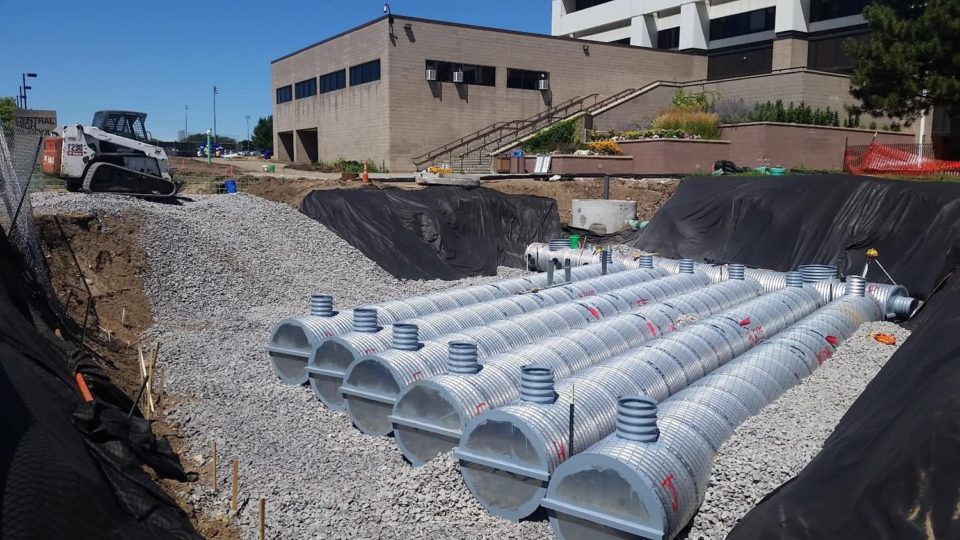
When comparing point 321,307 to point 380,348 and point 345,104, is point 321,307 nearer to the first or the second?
point 380,348

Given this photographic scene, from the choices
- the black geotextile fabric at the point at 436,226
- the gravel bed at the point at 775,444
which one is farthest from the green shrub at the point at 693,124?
the gravel bed at the point at 775,444

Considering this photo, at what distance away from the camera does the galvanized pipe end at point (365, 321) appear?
1080cm

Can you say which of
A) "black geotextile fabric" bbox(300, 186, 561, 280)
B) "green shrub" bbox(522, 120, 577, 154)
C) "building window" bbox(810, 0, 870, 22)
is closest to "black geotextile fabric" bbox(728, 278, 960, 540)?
"black geotextile fabric" bbox(300, 186, 561, 280)

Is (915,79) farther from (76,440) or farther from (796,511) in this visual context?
(76,440)

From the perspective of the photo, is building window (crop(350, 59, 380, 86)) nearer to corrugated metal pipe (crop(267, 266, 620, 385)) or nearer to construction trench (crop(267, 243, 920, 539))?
construction trench (crop(267, 243, 920, 539))

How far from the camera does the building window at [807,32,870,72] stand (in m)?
42.3

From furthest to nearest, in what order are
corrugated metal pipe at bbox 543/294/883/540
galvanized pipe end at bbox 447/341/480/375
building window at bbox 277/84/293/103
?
building window at bbox 277/84/293/103, galvanized pipe end at bbox 447/341/480/375, corrugated metal pipe at bbox 543/294/883/540

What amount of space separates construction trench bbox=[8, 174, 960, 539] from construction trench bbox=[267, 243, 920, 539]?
0.10 ft

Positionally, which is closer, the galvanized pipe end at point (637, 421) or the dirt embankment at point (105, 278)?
the galvanized pipe end at point (637, 421)

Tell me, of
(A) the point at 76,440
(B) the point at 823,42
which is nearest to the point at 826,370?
(A) the point at 76,440

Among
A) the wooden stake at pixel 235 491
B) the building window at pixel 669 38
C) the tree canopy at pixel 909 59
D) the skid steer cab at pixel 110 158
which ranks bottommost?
the wooden stake at pixel 235 491

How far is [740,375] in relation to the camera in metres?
9.02

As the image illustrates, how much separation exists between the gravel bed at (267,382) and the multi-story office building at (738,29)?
30539mm

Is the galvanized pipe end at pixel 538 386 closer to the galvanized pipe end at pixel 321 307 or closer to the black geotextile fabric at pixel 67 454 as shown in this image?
the black geotextile fabric at pixel 67 454
